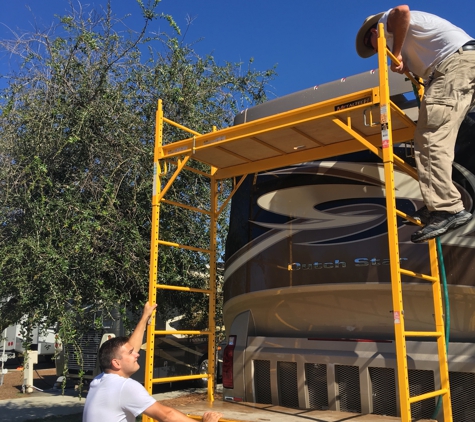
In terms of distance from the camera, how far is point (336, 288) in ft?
15.0

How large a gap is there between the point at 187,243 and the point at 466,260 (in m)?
4.01

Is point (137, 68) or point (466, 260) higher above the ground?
point (137, 68)

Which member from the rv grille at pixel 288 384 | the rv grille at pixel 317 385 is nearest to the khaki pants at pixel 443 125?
the rv grille at pixel 317 385

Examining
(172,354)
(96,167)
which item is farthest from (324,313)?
(172,354)

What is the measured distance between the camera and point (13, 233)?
6.50m

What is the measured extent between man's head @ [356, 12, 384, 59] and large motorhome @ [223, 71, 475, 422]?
0.25 m

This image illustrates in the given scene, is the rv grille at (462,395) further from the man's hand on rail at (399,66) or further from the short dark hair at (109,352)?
the short dark hair at (109,352)

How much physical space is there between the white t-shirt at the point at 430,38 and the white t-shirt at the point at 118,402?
3079 mm

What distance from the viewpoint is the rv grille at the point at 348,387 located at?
4414 mm

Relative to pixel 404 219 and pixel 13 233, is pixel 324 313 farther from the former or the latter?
pixel 13 233

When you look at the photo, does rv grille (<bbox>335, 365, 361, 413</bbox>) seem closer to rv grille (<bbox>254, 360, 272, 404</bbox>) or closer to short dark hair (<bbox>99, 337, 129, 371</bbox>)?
rv grille (<bbox>254, 360, 272, 404</bbox>)

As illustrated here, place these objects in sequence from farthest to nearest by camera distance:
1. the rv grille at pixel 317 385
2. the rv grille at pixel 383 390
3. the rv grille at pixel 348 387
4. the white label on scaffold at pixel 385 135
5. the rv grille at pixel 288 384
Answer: the rv grille at pixel 288 384
the rv grille at pixel 317 385
the rv grille at pixel 348 387
the rv grille at pixel 383 390
the white label on scaffold at pixel 385 135

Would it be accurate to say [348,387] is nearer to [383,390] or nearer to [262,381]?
[383,390]

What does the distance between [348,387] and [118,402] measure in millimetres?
2181
